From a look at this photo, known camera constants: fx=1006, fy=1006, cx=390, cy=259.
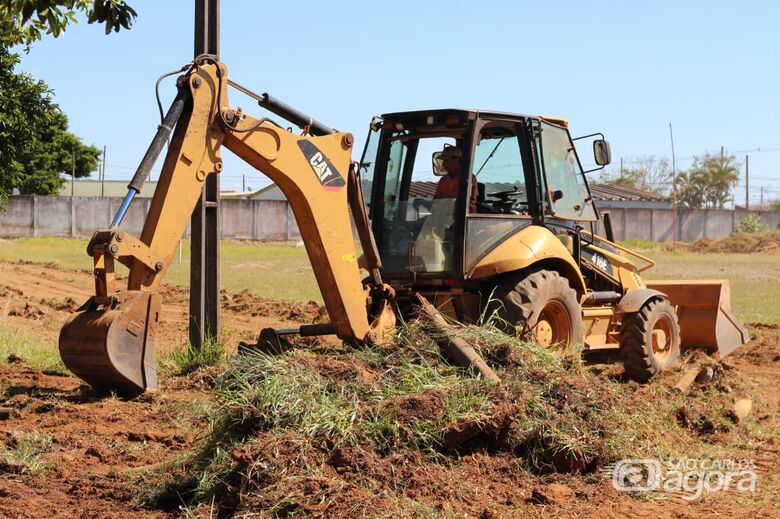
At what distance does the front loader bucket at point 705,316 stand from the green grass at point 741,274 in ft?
14.7

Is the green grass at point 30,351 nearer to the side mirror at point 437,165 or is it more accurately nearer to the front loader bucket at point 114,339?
the front loader bucket at point 114,339

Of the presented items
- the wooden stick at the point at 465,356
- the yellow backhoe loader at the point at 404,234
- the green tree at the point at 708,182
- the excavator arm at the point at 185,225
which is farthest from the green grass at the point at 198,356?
the green tree at the point at 708,182

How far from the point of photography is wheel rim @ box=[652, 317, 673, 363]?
11.4 metres

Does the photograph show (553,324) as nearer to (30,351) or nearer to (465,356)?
(465,356)

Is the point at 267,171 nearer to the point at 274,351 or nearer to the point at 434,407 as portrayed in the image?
the point at 274,351

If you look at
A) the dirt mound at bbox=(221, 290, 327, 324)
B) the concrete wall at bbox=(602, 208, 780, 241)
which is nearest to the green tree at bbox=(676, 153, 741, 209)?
the concrete wall at bbox=(602, 208, 780, 241)

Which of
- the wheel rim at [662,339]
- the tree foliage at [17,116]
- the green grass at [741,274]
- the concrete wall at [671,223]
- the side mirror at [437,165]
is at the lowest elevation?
the green grass at [741,274]

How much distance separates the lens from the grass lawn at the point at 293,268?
2169 centimetres

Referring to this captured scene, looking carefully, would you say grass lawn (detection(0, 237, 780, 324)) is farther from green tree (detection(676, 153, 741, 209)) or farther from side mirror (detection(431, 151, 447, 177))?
green tree (detection(676, 153, 741, 209))

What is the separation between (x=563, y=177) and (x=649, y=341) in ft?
6.56

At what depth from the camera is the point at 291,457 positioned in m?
5.69

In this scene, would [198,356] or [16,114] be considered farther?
[16,114]

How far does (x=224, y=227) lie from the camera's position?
Result: 49094 mm

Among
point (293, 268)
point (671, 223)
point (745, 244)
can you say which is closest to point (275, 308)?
point (293, 268)
